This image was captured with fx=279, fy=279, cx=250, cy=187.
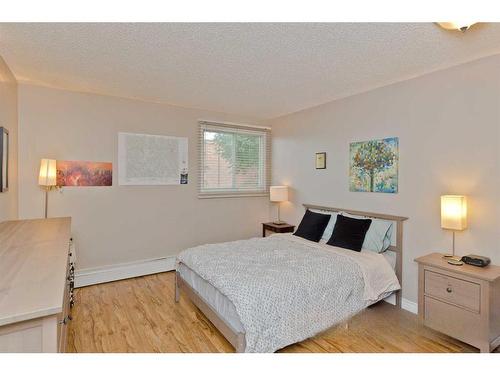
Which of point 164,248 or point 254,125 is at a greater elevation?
point 254,125

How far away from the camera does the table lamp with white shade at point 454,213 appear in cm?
239

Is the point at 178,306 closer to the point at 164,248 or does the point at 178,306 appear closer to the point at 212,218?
the point at 164,248

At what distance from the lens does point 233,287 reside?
83.7 inches

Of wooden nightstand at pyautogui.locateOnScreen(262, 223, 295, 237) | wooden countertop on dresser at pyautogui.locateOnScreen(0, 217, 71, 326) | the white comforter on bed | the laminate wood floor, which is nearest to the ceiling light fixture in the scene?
the white comforter on bed

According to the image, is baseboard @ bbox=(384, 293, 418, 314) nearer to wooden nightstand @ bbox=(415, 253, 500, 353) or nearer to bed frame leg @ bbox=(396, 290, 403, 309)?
bed frame leg @ bbox=(396, 290, 403, 309)

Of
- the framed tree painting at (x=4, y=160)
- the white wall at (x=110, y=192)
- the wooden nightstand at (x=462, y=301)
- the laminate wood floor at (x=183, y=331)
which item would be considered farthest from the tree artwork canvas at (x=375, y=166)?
the framed tree painting at (x=4, y=160)

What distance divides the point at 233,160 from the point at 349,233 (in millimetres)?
2312

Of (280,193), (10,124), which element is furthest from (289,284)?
(10,124)

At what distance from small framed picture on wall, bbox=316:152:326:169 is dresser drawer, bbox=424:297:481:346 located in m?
2.06

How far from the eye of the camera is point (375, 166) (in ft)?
10.7

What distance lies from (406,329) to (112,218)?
357 centimetres

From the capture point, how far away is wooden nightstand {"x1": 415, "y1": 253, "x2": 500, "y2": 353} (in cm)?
→ 206

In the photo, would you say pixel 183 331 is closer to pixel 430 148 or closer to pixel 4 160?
pixel 4 160
